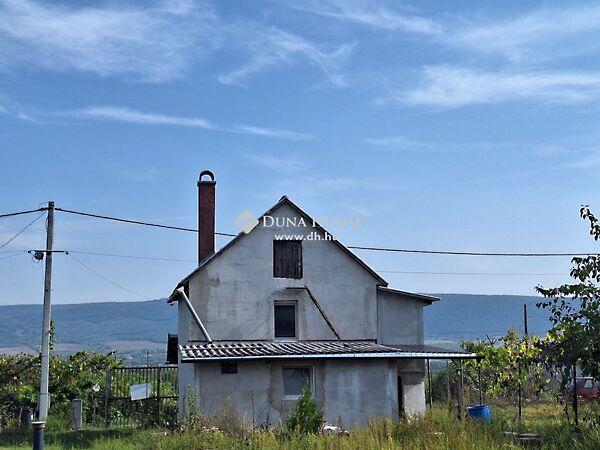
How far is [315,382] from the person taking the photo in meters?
26.5

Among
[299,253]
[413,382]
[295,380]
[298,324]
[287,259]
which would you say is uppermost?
[299,253]

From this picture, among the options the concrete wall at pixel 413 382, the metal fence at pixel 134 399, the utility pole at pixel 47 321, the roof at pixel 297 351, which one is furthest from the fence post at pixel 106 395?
the concrete wall at pixel 413 382

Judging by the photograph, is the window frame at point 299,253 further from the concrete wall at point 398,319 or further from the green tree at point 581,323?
the green tree at point 581,323

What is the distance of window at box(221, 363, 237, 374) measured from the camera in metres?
25.9

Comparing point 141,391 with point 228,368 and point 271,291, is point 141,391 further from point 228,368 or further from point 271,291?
point 228,368

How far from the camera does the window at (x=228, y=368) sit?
25.9 m

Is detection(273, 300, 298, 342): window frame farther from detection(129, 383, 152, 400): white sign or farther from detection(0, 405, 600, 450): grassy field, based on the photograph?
detection(0, 405, 600, 450): grassy field

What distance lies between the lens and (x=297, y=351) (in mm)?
26234

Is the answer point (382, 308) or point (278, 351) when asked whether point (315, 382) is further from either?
point (382, 308)

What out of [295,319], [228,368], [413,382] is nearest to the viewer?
[228,368]

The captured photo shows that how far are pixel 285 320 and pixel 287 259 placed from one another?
217 centimetres

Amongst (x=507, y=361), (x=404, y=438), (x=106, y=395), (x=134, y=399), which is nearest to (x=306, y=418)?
(x=404, y=438)

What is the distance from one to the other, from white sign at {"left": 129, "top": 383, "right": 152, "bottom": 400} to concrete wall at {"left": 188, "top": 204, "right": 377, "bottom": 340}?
515 centimetres

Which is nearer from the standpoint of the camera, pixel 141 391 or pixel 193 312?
pixel 193 312
